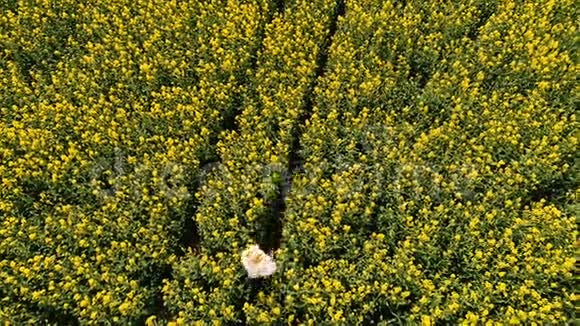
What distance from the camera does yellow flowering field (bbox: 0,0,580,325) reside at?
573cm

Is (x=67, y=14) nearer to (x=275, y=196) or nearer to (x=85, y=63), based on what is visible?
(x=85, y=63)

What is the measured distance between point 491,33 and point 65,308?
7.35m

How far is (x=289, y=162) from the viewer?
7359mm

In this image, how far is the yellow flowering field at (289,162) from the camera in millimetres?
5730

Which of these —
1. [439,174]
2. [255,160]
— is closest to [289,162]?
[255,160]

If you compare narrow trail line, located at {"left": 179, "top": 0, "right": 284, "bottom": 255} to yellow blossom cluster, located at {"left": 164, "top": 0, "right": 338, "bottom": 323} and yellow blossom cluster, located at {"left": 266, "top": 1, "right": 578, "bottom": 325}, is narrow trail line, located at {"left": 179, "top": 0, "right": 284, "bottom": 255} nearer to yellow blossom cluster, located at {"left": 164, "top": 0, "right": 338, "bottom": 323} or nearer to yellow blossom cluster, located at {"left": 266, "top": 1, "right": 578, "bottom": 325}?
yellow blossom cluster, located at {"left": 164, "top": 0, "right": 338, "bottom": 323}

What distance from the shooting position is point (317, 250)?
6020mm

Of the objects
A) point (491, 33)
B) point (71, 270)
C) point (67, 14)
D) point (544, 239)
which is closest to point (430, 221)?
point (544, 239)

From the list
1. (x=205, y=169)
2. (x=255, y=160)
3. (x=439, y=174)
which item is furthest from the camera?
(x=205, y=169)

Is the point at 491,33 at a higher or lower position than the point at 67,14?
higher

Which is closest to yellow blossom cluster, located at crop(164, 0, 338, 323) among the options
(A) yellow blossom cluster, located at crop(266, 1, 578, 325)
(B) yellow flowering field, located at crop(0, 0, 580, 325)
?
(B) yellow flowering field, located at crop(0, 0, 580, 325)

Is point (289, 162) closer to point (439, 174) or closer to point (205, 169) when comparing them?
point (205, 169)

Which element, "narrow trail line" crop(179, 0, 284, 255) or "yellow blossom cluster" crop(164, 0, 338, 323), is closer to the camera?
"yellow blossom cluster" crop(164, 0, 338, 323)

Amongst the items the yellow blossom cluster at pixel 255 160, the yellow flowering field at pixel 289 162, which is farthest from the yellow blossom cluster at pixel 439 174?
the yellow blossom cluster at pixel 255 160
